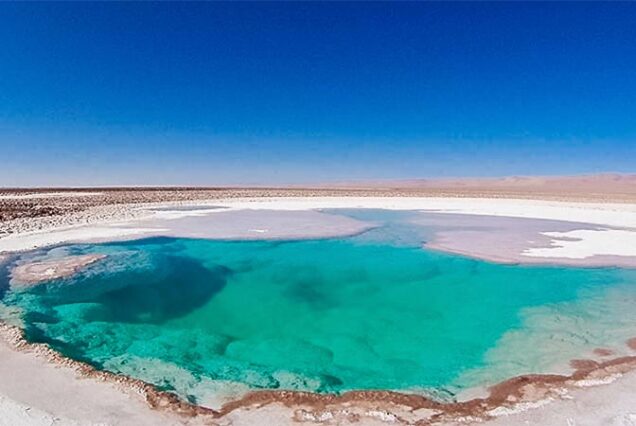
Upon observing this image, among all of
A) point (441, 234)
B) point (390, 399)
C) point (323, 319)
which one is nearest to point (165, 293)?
point (323, 319)

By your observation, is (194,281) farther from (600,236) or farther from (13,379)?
(600,236)

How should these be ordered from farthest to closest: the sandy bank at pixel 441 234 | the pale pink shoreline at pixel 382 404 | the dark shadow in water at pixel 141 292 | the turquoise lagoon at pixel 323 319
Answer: the sandy bank at pixel 441 234, the dark shadow in water at pixel 141 292, the turquoise lagoon at pixel 323 319, the pale pink shoreline at pixel 382 404

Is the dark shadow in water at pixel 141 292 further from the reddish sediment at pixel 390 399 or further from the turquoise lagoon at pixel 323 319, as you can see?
the reddish sediment at pixel 390 399

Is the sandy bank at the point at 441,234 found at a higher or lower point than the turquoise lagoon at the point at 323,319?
higher

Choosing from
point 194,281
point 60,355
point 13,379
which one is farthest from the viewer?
point 194,281

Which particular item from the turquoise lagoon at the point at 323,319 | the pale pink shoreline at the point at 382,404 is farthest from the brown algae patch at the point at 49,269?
the pale pink shoreline at the point at 382,404

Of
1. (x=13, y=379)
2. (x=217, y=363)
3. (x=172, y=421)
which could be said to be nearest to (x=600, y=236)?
(x=217, y=363)
